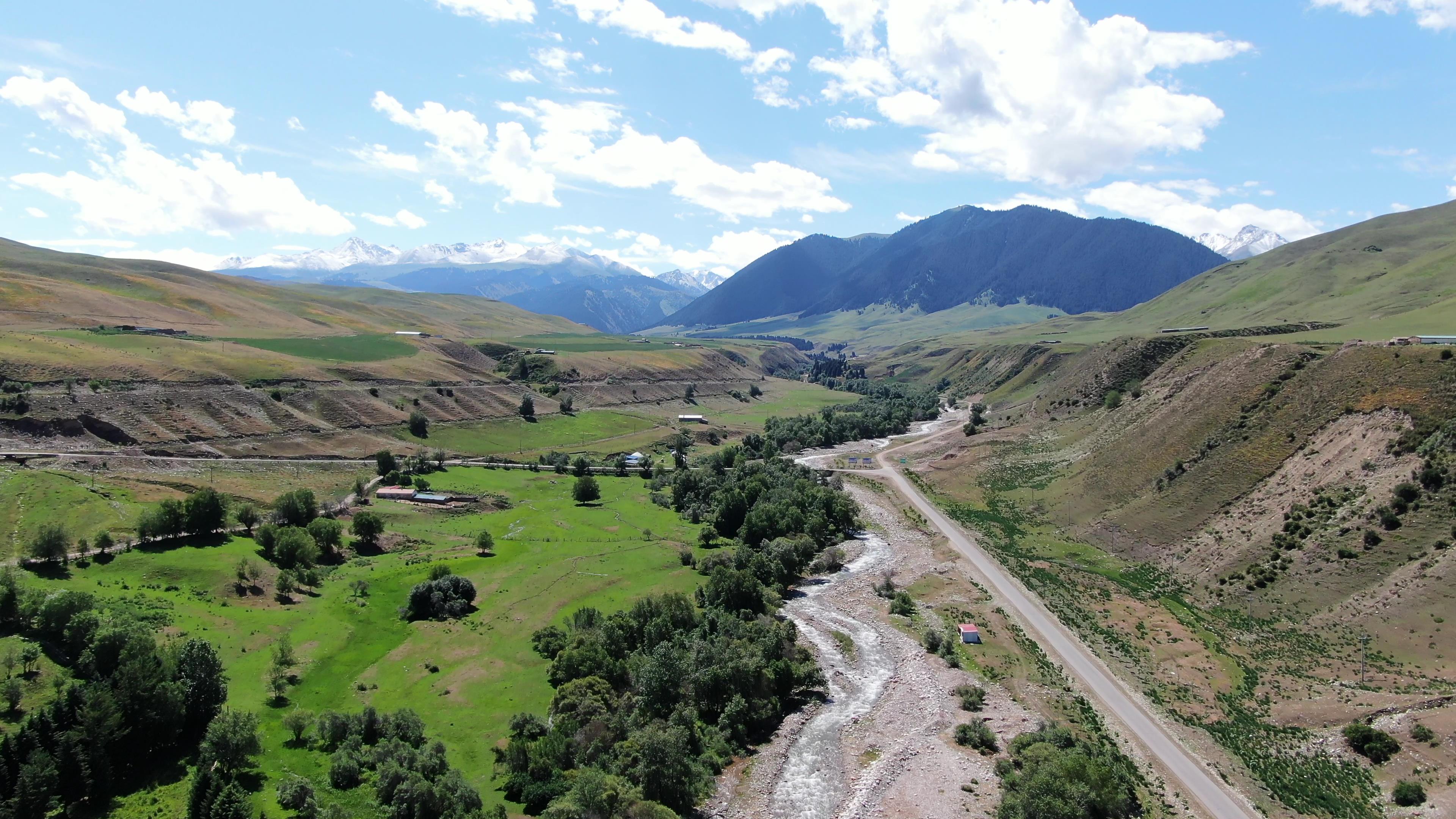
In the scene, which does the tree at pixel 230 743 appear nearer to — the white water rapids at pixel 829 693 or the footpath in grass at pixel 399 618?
the footpath in grass at pixel 399 618

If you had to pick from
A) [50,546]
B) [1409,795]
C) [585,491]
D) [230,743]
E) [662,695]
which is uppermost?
[50,546]

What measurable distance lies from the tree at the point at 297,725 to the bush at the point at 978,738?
4559cm

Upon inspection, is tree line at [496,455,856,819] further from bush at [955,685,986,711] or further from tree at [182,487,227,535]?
tree at [182,487,227,535]

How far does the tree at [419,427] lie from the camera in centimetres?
14525

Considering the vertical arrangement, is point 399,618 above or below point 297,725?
below

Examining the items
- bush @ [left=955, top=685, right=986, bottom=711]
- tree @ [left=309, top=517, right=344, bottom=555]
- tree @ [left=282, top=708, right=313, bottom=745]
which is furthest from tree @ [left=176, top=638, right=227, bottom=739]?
bush @ [left=955, top=685, right=986, bottom=711]

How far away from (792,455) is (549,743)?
402ft

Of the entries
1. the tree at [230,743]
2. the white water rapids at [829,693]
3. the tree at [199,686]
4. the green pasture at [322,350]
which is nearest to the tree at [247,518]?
the tree at [199,686]

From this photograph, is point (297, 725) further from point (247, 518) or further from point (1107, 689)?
point (1107, 689)

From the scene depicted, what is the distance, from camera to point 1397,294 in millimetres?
176750

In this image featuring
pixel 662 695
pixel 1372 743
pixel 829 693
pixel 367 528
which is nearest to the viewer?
pixel 1372 743

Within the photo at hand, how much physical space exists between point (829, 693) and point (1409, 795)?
36193mm

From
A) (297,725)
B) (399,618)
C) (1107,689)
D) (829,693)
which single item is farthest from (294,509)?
(1107,689)

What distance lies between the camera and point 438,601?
240 feet
